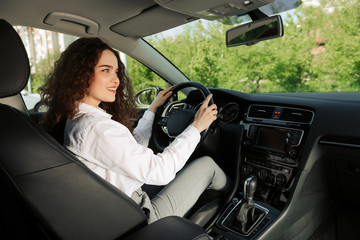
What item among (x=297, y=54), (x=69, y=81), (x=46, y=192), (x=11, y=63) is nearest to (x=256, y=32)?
(x=69, y=81)

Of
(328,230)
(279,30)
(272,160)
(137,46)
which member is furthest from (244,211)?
(137,46)

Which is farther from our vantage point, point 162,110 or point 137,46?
point 137,46

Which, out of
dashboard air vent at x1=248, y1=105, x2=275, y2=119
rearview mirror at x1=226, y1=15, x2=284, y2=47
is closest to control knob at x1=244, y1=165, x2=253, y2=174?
dashboard air vent at x1=248, y1=105, x2=275, y2=119

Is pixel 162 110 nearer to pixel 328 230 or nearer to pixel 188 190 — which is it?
pixel 188 190

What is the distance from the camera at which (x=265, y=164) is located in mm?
2129

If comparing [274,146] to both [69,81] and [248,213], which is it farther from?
[69,81]

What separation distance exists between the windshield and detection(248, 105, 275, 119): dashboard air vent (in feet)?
7.20

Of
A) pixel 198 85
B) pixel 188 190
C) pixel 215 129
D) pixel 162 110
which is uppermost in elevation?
pixel 198 85

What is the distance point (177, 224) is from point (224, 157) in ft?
4.80

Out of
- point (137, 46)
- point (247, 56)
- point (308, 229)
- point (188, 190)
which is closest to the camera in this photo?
point (188, 190)

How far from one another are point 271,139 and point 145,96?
1568 millimetres

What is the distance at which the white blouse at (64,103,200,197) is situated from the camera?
4.13 feet

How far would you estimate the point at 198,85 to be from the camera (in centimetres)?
192

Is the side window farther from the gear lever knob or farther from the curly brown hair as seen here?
the gear lever knob
